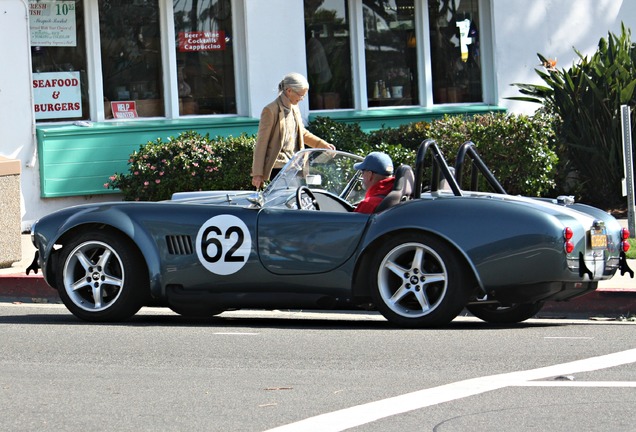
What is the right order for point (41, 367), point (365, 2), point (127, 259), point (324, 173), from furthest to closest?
point (365, 2)
point (324, 173)
point (127, 259)
point (41, 367)

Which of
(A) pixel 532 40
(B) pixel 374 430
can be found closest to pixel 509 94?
(A) pixel 532 40

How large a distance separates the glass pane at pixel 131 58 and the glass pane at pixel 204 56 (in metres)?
0.31

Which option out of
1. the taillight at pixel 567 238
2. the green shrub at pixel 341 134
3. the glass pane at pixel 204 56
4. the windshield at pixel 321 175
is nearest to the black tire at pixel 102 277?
the windshield at pixel 321 175

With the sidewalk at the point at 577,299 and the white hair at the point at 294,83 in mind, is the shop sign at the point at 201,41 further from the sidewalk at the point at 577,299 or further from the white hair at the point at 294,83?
the sidewalk at the point at 577,299

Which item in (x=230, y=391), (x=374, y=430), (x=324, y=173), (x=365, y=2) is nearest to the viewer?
(x=374, y=430)

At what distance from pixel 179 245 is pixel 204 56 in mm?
8243

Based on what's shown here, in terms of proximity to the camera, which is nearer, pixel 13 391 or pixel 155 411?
pixel 155 411

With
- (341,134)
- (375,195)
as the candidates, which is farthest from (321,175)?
(341,134)

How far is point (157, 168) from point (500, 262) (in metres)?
7.90

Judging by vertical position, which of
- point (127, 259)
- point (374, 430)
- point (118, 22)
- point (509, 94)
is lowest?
point (374, 430)

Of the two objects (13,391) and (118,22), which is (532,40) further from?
(13,391)

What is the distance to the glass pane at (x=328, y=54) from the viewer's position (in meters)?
17.2

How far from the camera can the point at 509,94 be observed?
1773 cm

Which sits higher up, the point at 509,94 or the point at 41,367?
the point at 509,94
